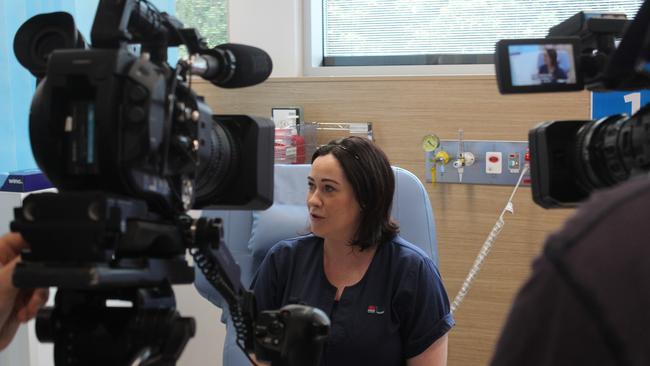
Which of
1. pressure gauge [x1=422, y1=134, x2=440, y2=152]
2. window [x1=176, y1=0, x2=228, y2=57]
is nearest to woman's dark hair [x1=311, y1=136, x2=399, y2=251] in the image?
pressure gauge [x1=422, y1=134, x2=440, y2=152]

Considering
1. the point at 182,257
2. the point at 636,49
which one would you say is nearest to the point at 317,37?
the point at 182,257

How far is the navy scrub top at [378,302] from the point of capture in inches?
79.0

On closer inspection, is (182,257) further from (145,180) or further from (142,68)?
(142,68)

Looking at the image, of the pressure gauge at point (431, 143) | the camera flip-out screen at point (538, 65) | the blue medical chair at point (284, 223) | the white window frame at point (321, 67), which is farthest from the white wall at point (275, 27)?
the camera flip-out screen at point (538, 65)

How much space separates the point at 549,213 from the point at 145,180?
2.05m

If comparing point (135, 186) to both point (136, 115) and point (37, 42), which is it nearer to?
point (136, 115)

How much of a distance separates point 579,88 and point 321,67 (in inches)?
89.9

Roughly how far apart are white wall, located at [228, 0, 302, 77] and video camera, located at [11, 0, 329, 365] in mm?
1966

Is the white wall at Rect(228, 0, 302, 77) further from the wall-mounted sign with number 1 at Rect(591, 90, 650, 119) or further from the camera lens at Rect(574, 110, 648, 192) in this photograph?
the camera lens at Rect(574, 110, 648, 192)

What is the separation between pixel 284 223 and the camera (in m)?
2.35

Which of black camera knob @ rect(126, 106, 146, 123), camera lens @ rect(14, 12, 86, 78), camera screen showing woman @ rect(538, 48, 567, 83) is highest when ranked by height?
camera lens @ rect(14, 12, 86, 78)

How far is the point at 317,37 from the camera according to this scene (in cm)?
334

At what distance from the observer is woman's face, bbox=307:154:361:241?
2145 mm

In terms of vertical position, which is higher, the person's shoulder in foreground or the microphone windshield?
the microphone windshield
